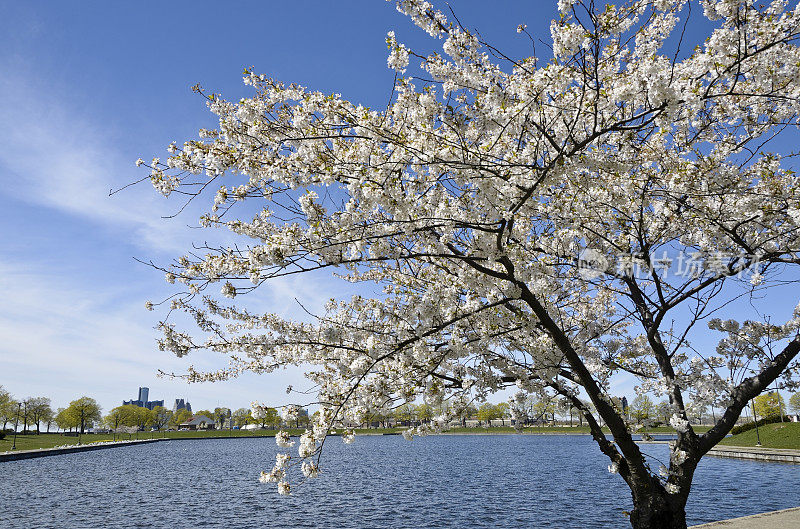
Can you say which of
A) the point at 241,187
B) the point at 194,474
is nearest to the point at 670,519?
the point at 241,187

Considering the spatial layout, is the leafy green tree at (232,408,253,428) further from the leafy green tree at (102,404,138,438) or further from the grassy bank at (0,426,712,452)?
the leafy green tree at (102,404,138,438)

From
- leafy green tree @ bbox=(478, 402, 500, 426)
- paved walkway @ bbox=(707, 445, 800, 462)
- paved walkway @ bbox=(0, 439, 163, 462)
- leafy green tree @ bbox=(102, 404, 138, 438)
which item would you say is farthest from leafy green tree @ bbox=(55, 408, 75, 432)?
paved walkway @ bbox=(707, 445, 800, 462)

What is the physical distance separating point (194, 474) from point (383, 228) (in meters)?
40.2

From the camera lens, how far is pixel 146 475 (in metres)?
37.9

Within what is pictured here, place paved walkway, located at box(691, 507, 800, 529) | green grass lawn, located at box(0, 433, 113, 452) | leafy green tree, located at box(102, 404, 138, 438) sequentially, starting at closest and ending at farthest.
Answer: paved walkway, located at box(691, 507, 800, 529) → green grass lawn, located at box(0, 433, 113, 452) → leafy green tree, located at box(102, 404, 138, 438)

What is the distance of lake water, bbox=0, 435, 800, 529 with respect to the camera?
19938mm

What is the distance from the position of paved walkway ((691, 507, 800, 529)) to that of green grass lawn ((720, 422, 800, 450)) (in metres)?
29.7

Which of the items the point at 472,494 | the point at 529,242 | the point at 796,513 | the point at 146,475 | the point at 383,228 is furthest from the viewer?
the point at 146,475

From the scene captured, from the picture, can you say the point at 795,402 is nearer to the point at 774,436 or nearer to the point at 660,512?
the point at 774,436

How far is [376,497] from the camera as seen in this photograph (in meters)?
25.5

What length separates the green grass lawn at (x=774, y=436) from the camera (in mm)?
37375

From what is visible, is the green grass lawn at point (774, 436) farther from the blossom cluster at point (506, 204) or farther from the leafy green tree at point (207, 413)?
the leafy green tree at point (207, 413)

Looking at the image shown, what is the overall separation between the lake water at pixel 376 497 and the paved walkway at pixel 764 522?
5.42 meters

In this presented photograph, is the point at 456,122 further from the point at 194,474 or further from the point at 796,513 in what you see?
the point at 194,474
